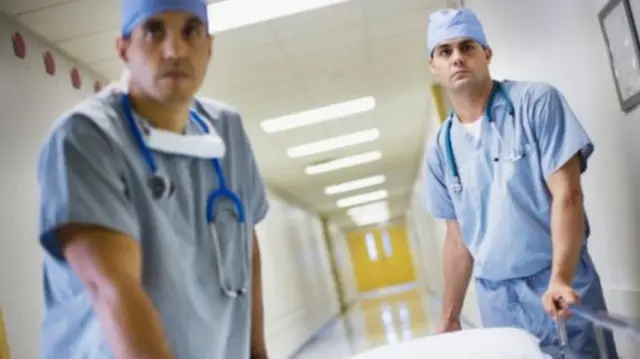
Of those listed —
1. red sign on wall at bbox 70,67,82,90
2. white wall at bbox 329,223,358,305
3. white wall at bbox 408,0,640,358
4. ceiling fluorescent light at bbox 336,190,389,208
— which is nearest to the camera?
white wall at bbox 408,0,640,358

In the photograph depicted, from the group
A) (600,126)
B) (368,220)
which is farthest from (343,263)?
(600,126)

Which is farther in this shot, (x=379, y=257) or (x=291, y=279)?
(x=379, y=257)

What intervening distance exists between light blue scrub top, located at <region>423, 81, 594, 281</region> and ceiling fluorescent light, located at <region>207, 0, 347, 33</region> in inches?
110

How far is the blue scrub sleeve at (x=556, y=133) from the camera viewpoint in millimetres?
1802

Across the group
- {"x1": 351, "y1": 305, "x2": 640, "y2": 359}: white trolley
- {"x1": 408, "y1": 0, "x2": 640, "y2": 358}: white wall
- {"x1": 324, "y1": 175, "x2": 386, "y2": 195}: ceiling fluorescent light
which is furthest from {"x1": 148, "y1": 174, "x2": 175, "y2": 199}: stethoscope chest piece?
{"x1": 324, "y1": 175, "x2": 386, "y2": 195}: ceiling fluorescent light

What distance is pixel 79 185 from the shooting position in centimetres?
100

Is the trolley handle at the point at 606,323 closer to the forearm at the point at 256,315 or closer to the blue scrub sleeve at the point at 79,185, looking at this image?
the forearm at the point at 256,315

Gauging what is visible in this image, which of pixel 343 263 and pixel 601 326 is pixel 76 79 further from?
pixel 343 263

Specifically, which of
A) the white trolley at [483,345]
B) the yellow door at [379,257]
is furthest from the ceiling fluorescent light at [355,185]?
the yellow door at [379,257]

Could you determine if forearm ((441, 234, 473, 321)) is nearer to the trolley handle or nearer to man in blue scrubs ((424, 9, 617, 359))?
man in blue scrubs ((424, 9, 617, 359))

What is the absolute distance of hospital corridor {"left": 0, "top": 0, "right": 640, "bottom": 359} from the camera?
1.90 meters

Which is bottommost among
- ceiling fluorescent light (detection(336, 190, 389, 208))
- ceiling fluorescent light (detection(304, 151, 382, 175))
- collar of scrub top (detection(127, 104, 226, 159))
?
collar of scrub top (detection(127, 104, 226, 159))

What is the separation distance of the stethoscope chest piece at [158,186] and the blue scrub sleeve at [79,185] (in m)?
0.08

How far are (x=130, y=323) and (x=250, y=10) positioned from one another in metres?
3.88
